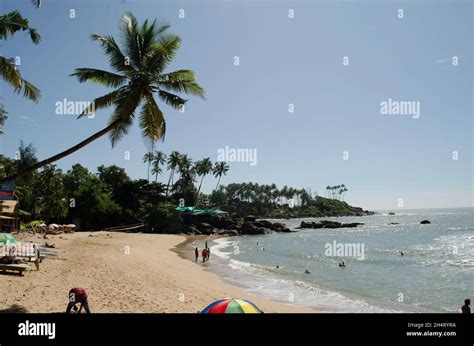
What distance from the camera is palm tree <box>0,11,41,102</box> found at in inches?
372

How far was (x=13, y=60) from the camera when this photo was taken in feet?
32.5

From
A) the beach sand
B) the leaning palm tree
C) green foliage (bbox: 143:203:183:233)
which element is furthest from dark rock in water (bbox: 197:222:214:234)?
the leaning palm tree

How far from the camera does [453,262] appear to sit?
35281 millimetres

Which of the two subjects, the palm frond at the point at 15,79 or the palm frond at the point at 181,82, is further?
the palm frond at the point at 181,82

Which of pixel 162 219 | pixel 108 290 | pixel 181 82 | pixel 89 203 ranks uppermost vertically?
pixel 181 82

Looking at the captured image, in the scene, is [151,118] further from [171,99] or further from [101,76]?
[101,76]

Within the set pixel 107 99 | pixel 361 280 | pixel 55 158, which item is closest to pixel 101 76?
pixel 107 99

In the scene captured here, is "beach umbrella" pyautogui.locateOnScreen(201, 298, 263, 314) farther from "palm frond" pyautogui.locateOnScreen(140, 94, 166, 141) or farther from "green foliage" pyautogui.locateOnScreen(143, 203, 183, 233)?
"green foliage" pyautogui.locateOnScreen(143, 203, 183, 233)

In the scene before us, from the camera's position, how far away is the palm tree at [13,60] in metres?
9.45

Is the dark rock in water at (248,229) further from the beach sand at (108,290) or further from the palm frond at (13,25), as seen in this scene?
the palm frond at (13,25)

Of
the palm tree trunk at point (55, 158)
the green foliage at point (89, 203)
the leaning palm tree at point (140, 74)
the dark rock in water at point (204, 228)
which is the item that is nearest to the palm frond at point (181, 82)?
the leaning palm tree at point (140, 74)
